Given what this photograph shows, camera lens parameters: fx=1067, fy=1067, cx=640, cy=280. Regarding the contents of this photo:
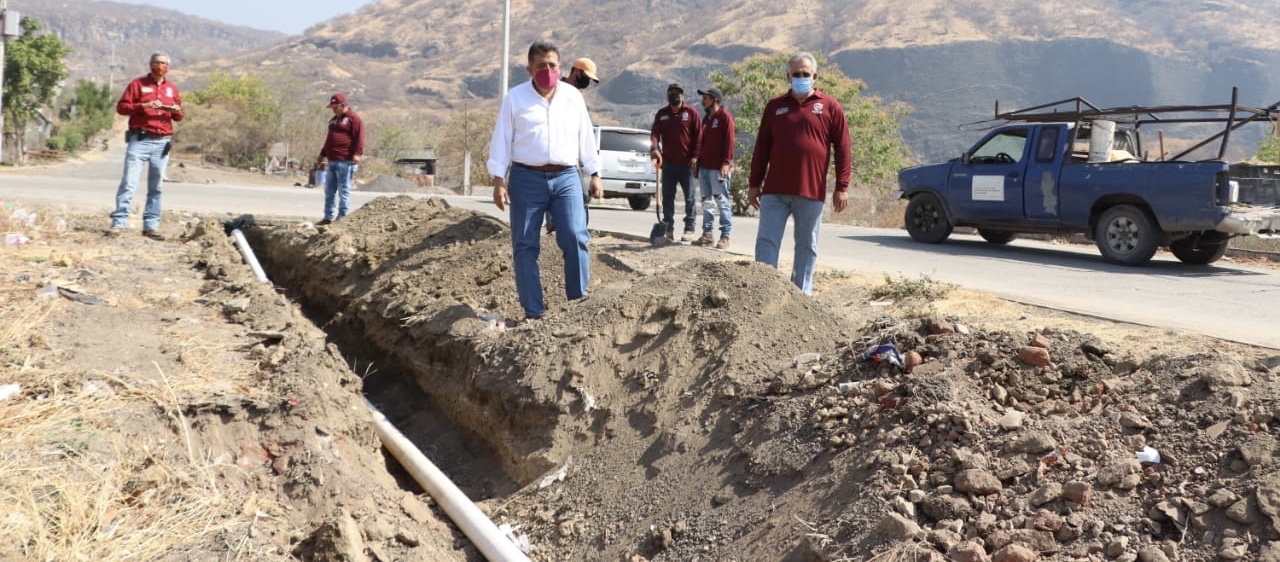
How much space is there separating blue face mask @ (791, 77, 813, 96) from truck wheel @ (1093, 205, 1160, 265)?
237 inches

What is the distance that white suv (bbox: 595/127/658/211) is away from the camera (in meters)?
20.5

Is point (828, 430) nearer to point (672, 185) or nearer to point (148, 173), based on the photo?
point (672, 185)

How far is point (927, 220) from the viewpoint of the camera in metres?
14.1

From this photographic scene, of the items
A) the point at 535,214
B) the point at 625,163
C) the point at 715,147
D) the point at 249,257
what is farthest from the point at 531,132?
the point at 625,163

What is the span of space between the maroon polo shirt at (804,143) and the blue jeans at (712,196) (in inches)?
148

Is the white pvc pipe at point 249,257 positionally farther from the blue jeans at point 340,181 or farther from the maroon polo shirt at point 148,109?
the maroon polo shirt at point 148,109

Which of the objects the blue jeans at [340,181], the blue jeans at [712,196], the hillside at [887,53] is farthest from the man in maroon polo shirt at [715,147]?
the hillside at [887,53]

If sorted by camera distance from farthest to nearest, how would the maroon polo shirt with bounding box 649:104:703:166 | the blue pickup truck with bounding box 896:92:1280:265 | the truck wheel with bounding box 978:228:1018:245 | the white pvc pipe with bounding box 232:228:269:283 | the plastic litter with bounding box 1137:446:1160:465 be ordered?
1. the truck wheel with bounding box 978:228:1018:245
2. the blue pickup truck with bounding box 896:92:1280:265
3. the maroon polo shirt with bounding box 649:104:703:166
4. the white pvc pipe with bounding box 232:228:269:283
5. the plastic litter with bounding box 1137:446:1160:465

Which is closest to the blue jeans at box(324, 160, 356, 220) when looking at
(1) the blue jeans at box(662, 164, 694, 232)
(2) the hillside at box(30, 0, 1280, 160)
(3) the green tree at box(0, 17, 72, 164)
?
(1) the blue jeans at box(662, 164, 694, 232)

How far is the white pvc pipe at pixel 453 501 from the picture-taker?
462 centimetres

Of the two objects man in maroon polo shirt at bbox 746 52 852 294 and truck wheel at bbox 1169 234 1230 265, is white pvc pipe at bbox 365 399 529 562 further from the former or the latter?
truck wheel at bbox 1169 234 1230 265

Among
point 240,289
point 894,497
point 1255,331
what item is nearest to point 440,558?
point 894,497

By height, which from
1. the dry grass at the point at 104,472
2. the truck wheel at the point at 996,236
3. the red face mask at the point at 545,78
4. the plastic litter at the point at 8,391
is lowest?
the dry grass at the point at 104,472

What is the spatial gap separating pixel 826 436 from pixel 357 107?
376 feet
